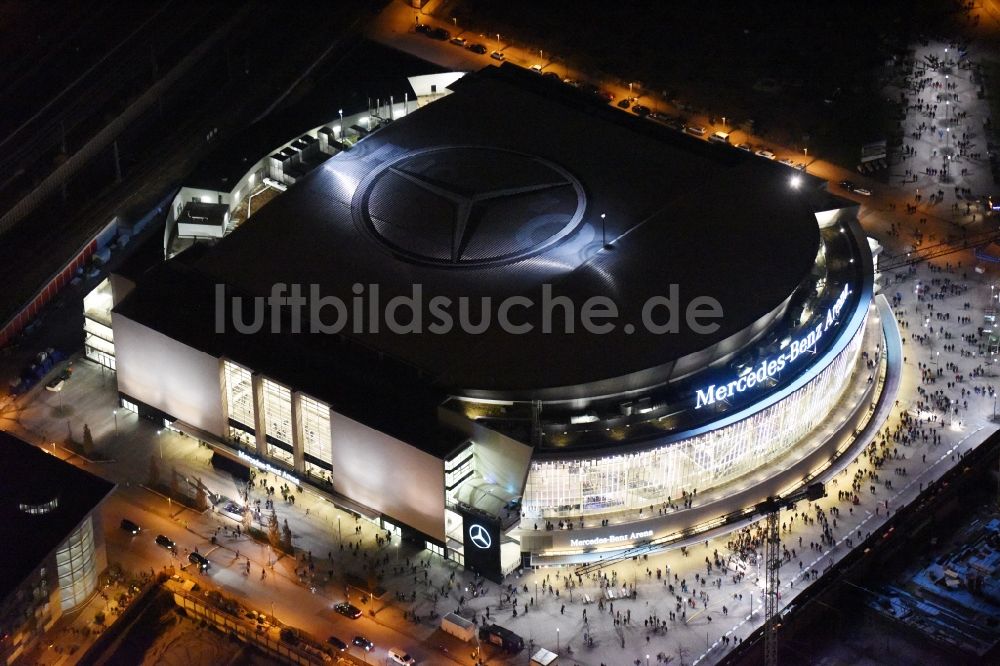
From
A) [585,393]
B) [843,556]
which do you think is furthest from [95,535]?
[843,556]

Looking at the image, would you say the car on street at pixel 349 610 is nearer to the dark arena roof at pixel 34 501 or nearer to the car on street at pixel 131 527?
the car on street at pixel 131 527

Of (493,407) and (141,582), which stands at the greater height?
(493,407)

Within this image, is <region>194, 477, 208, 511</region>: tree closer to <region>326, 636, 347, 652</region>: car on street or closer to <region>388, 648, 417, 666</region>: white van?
<region>326, 636, 347, 652</region>: car on street

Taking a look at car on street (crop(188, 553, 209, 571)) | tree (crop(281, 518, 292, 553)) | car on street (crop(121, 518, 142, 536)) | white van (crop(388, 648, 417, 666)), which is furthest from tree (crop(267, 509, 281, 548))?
white van (crop(388, 648, 417, 666))

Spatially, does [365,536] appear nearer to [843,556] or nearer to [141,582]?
[141,582]

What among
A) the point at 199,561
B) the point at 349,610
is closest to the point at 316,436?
the point at 199,561

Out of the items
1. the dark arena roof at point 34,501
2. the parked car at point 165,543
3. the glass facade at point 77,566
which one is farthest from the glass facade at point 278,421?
the glass facade at point 77,566
